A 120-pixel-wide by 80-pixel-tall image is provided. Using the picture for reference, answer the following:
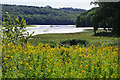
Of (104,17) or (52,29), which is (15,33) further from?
(104,17)

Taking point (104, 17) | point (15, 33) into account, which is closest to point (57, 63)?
point (15, 33)

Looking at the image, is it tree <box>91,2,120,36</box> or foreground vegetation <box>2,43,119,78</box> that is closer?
foreground vegetation <box>2,43,119,78</box>

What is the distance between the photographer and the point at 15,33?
657 cm

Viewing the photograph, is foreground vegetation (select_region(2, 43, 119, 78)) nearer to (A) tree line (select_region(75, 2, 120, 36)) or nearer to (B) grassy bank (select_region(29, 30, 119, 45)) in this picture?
(B) grassy bank (select_region(29, 30, 119, 45))

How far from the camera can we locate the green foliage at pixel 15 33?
6477 mm

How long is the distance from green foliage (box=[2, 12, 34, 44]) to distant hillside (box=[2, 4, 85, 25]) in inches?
20.4

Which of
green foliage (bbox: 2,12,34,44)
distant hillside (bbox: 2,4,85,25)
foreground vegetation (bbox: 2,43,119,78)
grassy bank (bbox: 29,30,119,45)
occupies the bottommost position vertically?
foreground vegetation (bbox: 2,43,119,78)

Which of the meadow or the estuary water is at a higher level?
the estuary water

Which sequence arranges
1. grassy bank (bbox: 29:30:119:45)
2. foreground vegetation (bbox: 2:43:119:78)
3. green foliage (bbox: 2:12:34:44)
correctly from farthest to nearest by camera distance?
1. grassy bank (bbox: 29:30:119:45)
2. green foliage (bbox: 2:12:34:44)
3. foreground vegetation (bbox: 2:43:119:78)

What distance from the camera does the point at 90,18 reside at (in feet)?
27.1

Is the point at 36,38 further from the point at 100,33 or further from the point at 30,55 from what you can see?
the point at 100,33

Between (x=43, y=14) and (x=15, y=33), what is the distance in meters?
1.69

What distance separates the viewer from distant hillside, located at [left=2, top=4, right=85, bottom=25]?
7027 mm

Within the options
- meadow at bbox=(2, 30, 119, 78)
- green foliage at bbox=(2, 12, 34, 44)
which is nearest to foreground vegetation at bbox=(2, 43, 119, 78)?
meadow at bbox=(2, 30, 119, 78)
